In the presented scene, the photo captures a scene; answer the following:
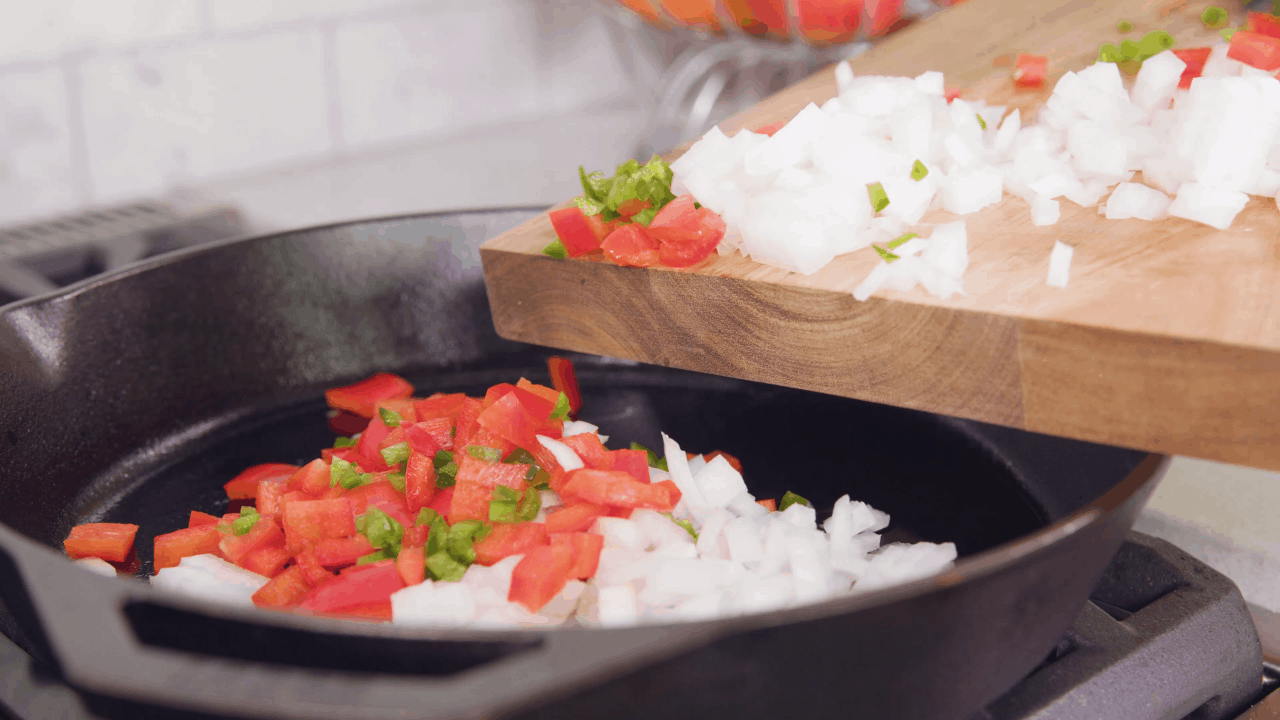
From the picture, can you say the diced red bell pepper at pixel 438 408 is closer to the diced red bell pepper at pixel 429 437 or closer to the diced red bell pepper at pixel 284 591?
the diced red bell pepper at pixel 429 437

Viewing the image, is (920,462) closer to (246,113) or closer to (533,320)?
(533,320)

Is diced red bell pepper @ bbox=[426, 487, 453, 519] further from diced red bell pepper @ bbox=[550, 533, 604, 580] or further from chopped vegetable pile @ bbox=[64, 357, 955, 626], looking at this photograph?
diced red bell pepper @ bbox=[550, 533, 604, 580]

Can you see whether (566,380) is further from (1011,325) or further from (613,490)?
(1011,325)

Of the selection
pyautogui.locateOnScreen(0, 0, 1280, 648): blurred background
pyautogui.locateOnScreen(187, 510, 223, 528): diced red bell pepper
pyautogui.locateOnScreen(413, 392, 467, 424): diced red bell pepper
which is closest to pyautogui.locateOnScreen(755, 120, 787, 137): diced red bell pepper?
pyautogui.locateOnScreen(413, 392, 467, 424): diced red bell pepper

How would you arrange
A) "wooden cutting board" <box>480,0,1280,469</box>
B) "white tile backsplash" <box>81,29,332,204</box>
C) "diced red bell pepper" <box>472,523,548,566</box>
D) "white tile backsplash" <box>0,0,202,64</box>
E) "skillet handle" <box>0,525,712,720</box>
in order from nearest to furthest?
"skillet handle" <box>0,525,712,720</box> < "wooden cutting board" <box>480,0,1280,469</box> < "diced red bell pepper" <box>472,523,548,566</box> < "white tile backsplash" <box>0,0,202,64</box> < "white tile backsplash" <box>81,29,332,204</box>

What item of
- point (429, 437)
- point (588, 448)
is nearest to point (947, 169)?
point (588, 448)

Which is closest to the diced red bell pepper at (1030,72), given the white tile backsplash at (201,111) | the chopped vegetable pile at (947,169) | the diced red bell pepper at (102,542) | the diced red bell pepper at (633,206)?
the chopped vegetable pile at (947,169)
